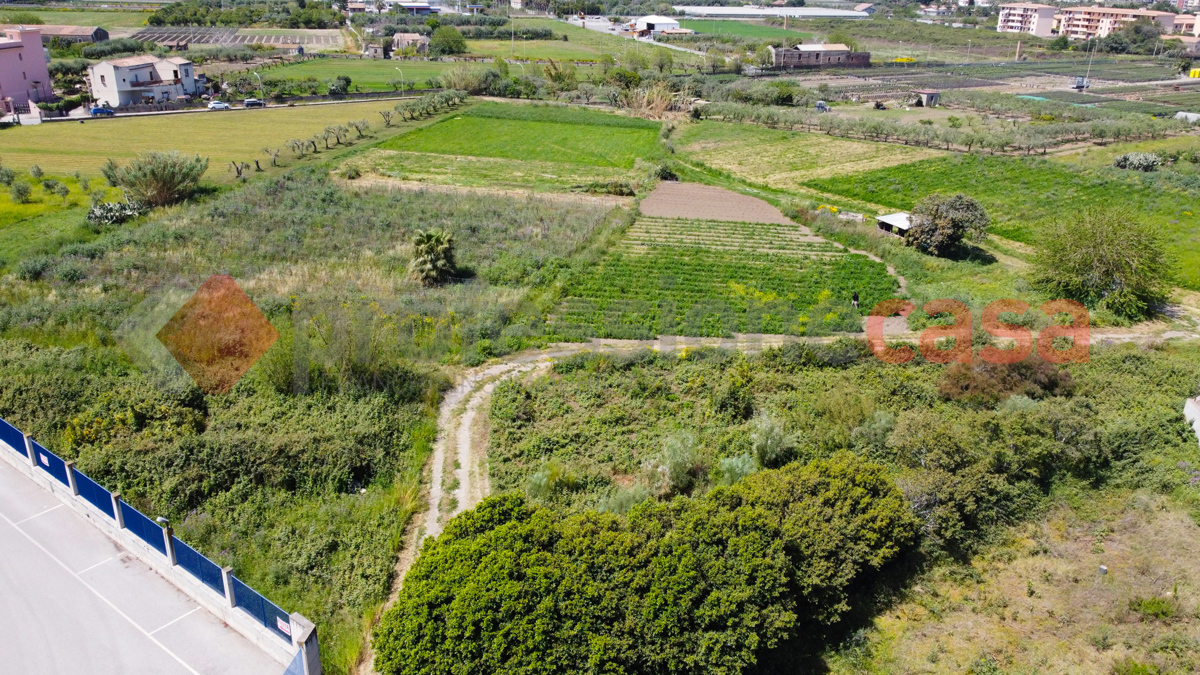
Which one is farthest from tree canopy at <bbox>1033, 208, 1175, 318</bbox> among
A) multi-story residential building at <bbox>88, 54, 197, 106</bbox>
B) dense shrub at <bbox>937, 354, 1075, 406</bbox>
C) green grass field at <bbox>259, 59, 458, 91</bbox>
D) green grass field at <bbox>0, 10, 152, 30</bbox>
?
green grass field at <bbox>0, 10, 152, 30</bbox>

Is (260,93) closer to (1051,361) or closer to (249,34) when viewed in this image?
(249,34)

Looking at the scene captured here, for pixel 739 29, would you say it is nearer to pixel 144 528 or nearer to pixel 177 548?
pixel 144 528

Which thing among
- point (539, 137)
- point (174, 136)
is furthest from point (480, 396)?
point (174, 136)

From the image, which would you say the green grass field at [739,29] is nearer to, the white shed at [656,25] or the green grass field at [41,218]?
the white shed at [656,25]

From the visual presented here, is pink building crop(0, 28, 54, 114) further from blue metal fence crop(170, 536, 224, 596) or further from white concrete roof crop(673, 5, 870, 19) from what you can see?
white concrete roof crop(673, 5, 870, 19)

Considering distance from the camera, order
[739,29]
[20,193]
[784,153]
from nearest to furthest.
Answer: [20,193] < [784,153] < [739,29]

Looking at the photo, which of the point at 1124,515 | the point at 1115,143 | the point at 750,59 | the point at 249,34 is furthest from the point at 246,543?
the point at 249,34
